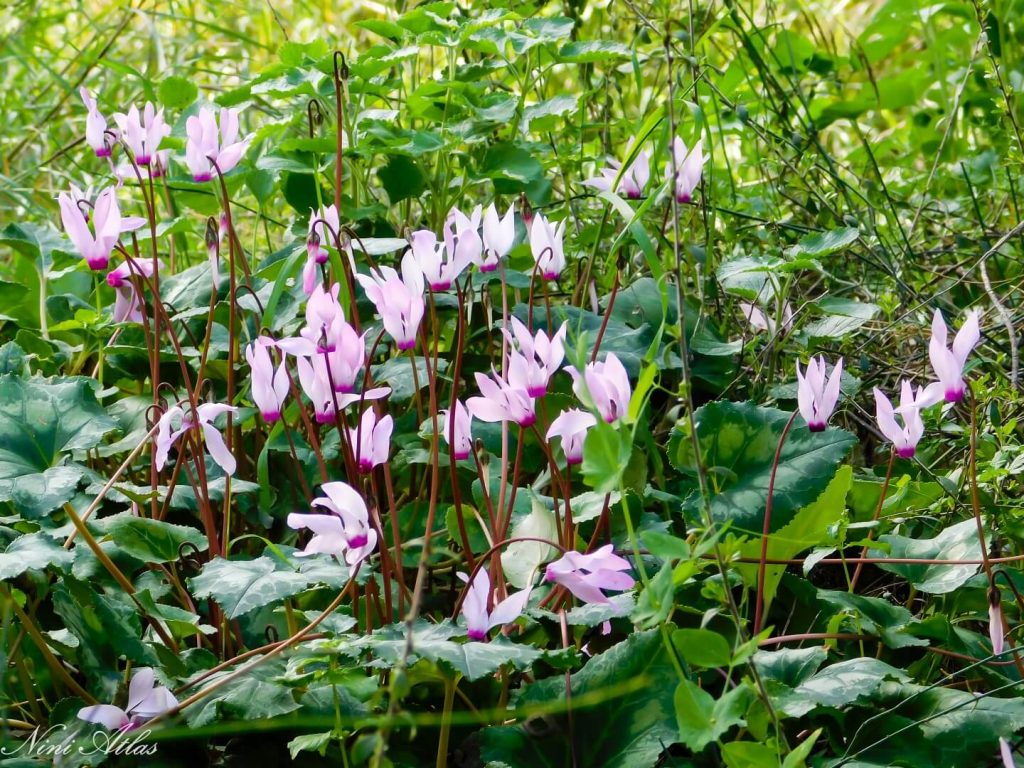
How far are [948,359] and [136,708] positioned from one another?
0.80 m

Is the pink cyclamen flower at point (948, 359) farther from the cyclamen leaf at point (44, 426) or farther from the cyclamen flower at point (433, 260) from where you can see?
the cyclamen leaf at point (44, 426)

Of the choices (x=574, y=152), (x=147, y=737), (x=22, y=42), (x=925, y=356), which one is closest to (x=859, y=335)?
(x=925, y=356)

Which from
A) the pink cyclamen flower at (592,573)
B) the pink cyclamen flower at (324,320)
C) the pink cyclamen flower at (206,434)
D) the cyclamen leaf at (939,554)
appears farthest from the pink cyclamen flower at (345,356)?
the cyclamen leaf at (939,554)

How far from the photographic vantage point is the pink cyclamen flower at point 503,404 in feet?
3.40

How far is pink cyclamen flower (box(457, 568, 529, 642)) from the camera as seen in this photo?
941mm

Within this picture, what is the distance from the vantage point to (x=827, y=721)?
3.46ft

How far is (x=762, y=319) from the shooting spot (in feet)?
5.40

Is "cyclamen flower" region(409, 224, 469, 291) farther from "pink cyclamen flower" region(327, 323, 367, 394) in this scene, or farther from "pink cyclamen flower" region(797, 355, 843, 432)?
"pink cyclamen flower" region(797, 355, 843, 432)

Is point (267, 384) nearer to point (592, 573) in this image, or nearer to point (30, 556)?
point (30, 556)

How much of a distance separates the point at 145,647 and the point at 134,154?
738 millimetres

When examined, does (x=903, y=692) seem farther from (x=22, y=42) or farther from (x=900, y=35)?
(x=22, y=42)

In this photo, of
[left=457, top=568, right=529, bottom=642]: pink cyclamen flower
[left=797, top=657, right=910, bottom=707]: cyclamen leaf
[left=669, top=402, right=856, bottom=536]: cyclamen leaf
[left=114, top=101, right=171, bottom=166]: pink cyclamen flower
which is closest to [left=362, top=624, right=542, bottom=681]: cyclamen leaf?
[left=457, top=568, right=529, bottom=642]: pink cyclamen flower

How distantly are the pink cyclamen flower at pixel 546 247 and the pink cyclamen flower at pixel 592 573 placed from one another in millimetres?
470

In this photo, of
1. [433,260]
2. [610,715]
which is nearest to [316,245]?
[433,260]
